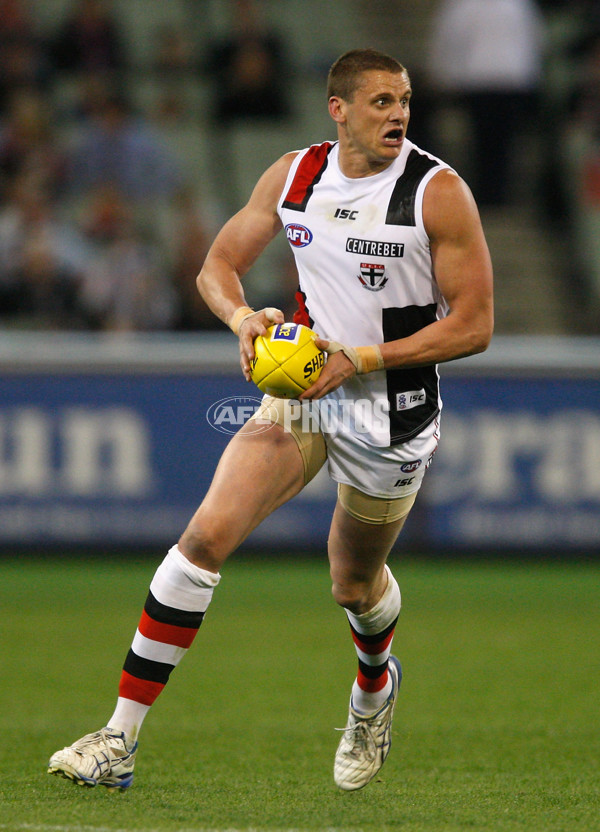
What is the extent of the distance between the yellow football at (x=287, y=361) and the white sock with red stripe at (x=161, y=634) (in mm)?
707

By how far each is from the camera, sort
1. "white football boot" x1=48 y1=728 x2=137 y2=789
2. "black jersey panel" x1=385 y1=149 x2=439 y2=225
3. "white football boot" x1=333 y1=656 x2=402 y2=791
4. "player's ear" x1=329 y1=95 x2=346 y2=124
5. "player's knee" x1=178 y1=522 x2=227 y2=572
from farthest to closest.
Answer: "white football boot" x1=333 y1=656 x2=402 y2=791
"player's ear" x1=329 y1=95 x2=346 y2=124
"black jersey panel" x1=385 y1=149 x2=439 y2=225
"player's knee" x1=178 y1=522 x2=227 y2=572
"white football boot" x1=48 y1=728 x2=137 y2=789

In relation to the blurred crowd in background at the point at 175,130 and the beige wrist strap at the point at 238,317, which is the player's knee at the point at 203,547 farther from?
the blurred crowd in background at the point at 175,130

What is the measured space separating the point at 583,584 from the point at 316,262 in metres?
6.20

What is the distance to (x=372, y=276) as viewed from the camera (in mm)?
4902

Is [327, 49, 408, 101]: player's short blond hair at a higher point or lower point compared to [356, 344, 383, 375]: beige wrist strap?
higher

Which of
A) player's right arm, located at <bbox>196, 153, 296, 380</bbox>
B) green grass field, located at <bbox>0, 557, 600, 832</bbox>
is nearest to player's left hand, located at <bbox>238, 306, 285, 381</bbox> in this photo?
player's right arm, located at <bbox>196, 153, 296, 380</bbox>

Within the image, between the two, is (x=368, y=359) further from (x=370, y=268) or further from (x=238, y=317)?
(x=238, y=317)

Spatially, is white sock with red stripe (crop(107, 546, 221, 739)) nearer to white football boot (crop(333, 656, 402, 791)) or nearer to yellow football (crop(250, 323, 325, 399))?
yellow football (crop(250, 323, 325, 399))

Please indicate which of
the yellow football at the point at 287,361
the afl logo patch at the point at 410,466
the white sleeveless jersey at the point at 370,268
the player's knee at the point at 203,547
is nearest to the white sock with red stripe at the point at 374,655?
the afl logo patch at the point at 410,466

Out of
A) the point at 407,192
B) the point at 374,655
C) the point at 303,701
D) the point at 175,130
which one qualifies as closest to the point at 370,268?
the point at 407,192

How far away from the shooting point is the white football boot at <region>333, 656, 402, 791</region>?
5.11 metres

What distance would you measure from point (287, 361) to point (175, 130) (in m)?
10.0

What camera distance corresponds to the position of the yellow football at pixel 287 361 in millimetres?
4590

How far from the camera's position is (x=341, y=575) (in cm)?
525
